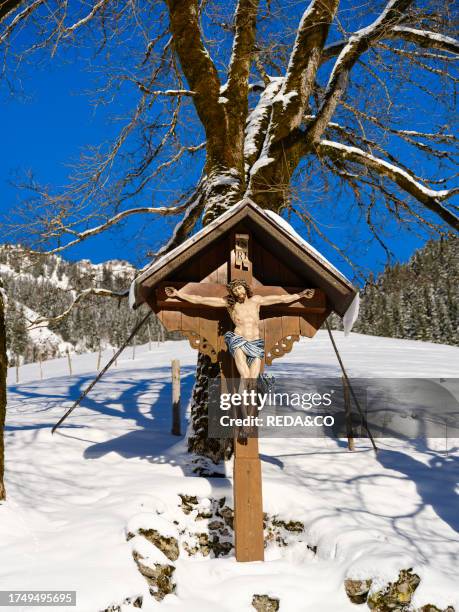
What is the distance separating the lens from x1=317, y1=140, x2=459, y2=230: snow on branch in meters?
6.83

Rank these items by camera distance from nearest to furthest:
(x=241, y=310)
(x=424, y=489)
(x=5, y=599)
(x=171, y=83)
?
(x=5, y=599) → (x=241, y=310) → (x=424, y=489) → (x=171, y=83)

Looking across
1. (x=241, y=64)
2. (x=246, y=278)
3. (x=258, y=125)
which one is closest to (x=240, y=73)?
(x=241, y=64)

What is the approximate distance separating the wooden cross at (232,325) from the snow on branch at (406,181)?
3200mm

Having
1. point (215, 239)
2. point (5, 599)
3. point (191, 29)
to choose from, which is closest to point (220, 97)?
point (191, 29)

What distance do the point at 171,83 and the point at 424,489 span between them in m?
8.64

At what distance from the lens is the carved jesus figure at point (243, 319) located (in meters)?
4.31

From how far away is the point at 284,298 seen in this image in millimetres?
4629

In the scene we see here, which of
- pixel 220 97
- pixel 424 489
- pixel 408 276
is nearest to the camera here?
pixel 424 489

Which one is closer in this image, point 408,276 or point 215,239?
point 215,239

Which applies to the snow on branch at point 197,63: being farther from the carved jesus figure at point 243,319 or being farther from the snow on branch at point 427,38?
the carved jesus figure at point 243,319

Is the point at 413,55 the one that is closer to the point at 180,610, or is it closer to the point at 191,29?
the point at 191,29

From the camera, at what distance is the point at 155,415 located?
1001 centimetres

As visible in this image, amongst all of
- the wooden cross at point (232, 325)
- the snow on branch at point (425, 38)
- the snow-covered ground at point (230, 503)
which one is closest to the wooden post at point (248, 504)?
the wooden cross at point (232, 325)

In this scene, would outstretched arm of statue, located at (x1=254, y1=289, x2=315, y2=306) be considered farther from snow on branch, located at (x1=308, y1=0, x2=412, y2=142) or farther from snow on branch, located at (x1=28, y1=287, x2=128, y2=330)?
snow on branch, located at (x1=28, y1=287, x2=128, y2=330)
